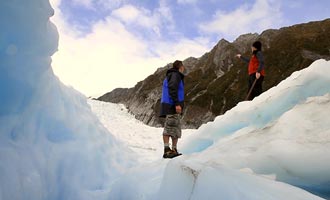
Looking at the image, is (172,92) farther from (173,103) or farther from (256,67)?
(256,67)

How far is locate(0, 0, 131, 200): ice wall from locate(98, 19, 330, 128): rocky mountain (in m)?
23.3

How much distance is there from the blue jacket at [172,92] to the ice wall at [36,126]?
1273 millimetres

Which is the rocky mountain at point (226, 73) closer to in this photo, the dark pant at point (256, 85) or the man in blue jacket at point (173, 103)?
the dark pant at point (256, 85)

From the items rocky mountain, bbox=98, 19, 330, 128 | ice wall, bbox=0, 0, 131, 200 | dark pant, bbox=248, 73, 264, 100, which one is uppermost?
rocky mountain, bbox=98, 19, 330, 128

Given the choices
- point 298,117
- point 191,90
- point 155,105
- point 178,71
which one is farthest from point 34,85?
point 191,90

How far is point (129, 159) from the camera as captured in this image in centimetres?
741

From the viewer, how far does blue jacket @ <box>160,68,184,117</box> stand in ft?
20.3

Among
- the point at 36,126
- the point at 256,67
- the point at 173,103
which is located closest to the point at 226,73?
the point at 256,67

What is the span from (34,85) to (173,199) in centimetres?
252

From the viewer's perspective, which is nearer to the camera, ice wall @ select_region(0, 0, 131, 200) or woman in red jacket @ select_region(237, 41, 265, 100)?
ice wall @ select_region(0, 0, 131, 200)

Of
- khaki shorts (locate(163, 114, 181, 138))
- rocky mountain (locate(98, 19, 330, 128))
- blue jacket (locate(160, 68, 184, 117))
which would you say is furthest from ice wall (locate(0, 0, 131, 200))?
rocky mountain (locate(98, 19, 330, 128))

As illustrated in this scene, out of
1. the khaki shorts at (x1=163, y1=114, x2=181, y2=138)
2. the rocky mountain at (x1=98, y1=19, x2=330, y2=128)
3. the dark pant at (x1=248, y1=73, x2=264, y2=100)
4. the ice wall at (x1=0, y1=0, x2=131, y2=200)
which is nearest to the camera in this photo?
the ice wall at (x1=0, y1=0, x2=131, y2=200)

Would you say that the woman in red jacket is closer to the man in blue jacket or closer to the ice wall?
the man in blue jacket

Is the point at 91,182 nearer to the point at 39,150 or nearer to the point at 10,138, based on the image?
the point at 39,150
